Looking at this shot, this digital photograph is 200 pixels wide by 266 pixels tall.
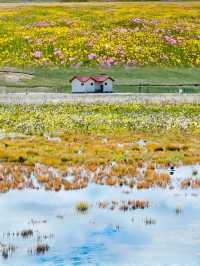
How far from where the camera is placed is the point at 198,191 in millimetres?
24719

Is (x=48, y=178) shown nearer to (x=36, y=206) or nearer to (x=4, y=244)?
(x=36, y=206)

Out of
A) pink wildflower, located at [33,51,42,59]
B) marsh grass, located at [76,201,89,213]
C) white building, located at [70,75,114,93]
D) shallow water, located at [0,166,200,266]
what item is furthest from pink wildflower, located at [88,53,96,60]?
marsh grass, located at [76,201,89,213]

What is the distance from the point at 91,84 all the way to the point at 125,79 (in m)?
11.2

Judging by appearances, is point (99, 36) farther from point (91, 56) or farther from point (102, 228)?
point (102, 228)

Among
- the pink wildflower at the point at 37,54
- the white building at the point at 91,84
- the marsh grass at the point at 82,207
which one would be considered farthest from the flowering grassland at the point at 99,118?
the pink wildflower at the point at 37,54

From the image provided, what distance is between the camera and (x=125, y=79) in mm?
88500

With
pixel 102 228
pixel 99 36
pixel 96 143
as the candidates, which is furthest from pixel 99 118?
pixel 99 36

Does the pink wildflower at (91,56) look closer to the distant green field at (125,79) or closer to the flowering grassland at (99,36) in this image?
the flowering grassland at (99,36)

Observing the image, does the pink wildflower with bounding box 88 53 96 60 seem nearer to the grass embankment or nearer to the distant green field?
the distant green field

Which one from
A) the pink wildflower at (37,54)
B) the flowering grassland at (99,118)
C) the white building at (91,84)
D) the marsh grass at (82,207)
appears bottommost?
the pink wildflower at (37,54)

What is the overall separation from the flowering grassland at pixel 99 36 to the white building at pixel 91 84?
68.2 ft

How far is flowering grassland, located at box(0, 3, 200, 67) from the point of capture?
103 metres

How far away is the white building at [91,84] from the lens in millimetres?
77500

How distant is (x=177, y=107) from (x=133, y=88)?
Answer: 2012cm
